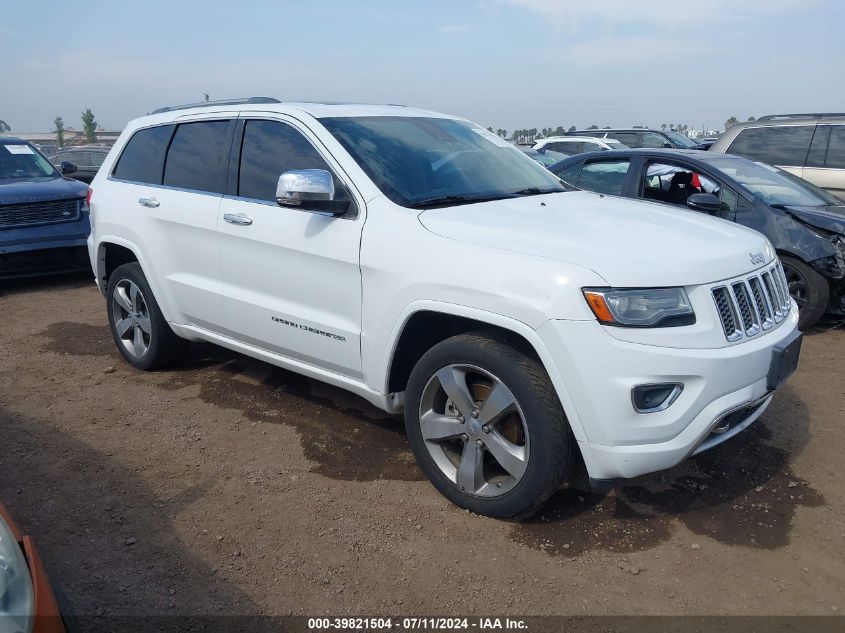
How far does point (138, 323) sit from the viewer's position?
5125 millimetres

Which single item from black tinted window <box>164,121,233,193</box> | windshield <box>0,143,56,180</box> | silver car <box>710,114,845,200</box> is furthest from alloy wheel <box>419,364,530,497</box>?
windshield <box>0,143,56,180</box>

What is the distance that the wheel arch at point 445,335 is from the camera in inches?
111

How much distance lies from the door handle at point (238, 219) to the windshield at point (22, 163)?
6.02 m

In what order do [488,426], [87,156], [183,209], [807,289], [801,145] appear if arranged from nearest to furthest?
[488,426], [183,209], [807,289], [801,145], [87,156]

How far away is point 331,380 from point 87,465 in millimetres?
1375

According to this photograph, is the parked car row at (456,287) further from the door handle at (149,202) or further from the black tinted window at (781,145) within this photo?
the black tinted window at (781,145)

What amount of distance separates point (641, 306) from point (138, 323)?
3730 millimetres

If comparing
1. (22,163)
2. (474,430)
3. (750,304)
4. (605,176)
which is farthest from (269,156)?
(22,163)

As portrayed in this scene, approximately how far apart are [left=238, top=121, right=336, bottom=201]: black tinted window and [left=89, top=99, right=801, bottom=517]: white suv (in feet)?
0.04

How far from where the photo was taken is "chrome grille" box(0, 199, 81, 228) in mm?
7863

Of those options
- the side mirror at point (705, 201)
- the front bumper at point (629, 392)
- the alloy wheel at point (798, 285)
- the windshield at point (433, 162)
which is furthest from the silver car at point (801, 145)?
the front bumper at point (629, 392)

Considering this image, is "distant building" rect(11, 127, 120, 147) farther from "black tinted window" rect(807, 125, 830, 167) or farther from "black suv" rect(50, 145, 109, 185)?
"black tinted window" rect(807, 125, 830, 167)

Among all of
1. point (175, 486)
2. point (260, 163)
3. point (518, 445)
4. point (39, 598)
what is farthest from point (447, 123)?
point (39, 598)

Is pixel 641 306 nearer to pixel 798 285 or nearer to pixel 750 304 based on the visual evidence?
pixel 750 304
